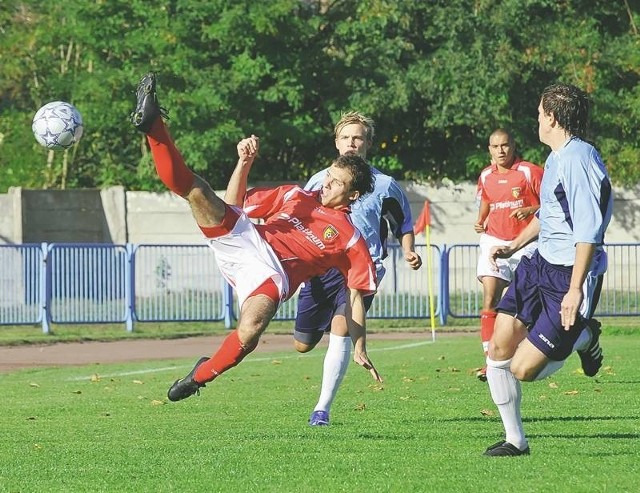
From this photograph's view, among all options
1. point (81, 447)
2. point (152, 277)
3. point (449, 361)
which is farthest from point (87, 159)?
point (81, 447)

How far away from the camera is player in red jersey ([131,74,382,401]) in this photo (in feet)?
28.2

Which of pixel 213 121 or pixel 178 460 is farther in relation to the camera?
pixel 213 121

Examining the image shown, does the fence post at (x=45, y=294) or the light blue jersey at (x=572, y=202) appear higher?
the light blue jersey at (x=572, y=202)

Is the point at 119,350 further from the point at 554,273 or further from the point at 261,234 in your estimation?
the point at 554,273

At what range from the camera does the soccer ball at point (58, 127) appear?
14141 mm

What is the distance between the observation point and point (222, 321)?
24891 mm

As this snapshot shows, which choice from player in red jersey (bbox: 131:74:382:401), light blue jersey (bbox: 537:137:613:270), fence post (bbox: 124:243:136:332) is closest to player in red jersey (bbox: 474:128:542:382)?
player in red jersey (bbox: 131:74:382:401)

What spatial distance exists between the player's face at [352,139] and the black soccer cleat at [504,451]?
10.1 feet

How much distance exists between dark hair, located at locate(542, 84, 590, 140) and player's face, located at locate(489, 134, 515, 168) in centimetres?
603

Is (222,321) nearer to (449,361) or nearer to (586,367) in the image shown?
(449,361)

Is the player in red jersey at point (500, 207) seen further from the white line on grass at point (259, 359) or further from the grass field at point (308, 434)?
the white line on grass at point (259, 359)

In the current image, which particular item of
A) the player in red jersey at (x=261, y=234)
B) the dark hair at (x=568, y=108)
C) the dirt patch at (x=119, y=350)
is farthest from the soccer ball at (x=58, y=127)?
the dark hair at (x=568, y=108)

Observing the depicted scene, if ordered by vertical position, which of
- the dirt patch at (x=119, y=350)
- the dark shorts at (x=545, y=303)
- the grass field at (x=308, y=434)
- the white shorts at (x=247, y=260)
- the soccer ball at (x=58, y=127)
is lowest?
the dirt patch at (x=119, y=350)

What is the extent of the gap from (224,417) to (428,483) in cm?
373
